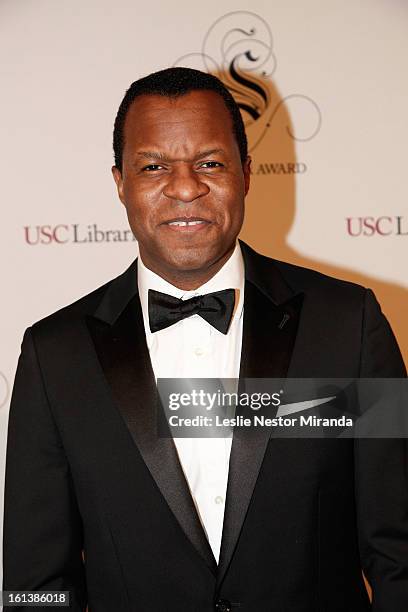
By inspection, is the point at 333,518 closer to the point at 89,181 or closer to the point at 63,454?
the point at 63,454

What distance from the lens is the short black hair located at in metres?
1.75

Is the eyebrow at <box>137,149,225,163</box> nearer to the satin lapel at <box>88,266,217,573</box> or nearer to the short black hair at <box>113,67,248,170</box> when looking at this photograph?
the short black hair at <box>113,67,248,170</box>

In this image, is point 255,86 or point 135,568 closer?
point 135,568

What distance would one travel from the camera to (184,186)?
166cm

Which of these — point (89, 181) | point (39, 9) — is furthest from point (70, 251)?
point (39, 9)

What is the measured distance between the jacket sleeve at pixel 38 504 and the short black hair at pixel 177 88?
57 centimetres

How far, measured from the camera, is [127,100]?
1851mm

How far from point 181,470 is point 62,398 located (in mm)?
294

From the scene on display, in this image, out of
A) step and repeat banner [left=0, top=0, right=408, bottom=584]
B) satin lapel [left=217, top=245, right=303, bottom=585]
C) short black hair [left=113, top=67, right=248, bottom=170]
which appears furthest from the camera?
step and repeat banner [left=0, top=0, right=408, bottom=584]

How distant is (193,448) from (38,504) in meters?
0.34

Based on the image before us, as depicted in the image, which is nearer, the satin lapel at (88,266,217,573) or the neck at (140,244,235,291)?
the satin lapel at (88,266,217,573)

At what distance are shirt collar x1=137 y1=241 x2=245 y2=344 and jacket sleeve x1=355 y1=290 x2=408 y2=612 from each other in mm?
292

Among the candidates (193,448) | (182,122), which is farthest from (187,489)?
(182,122)

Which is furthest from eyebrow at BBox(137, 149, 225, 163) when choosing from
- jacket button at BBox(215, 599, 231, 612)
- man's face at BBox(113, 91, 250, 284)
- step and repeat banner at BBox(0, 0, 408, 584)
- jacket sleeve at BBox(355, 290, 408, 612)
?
step and repeat banner at BBox(0, 0, 408, 584)
